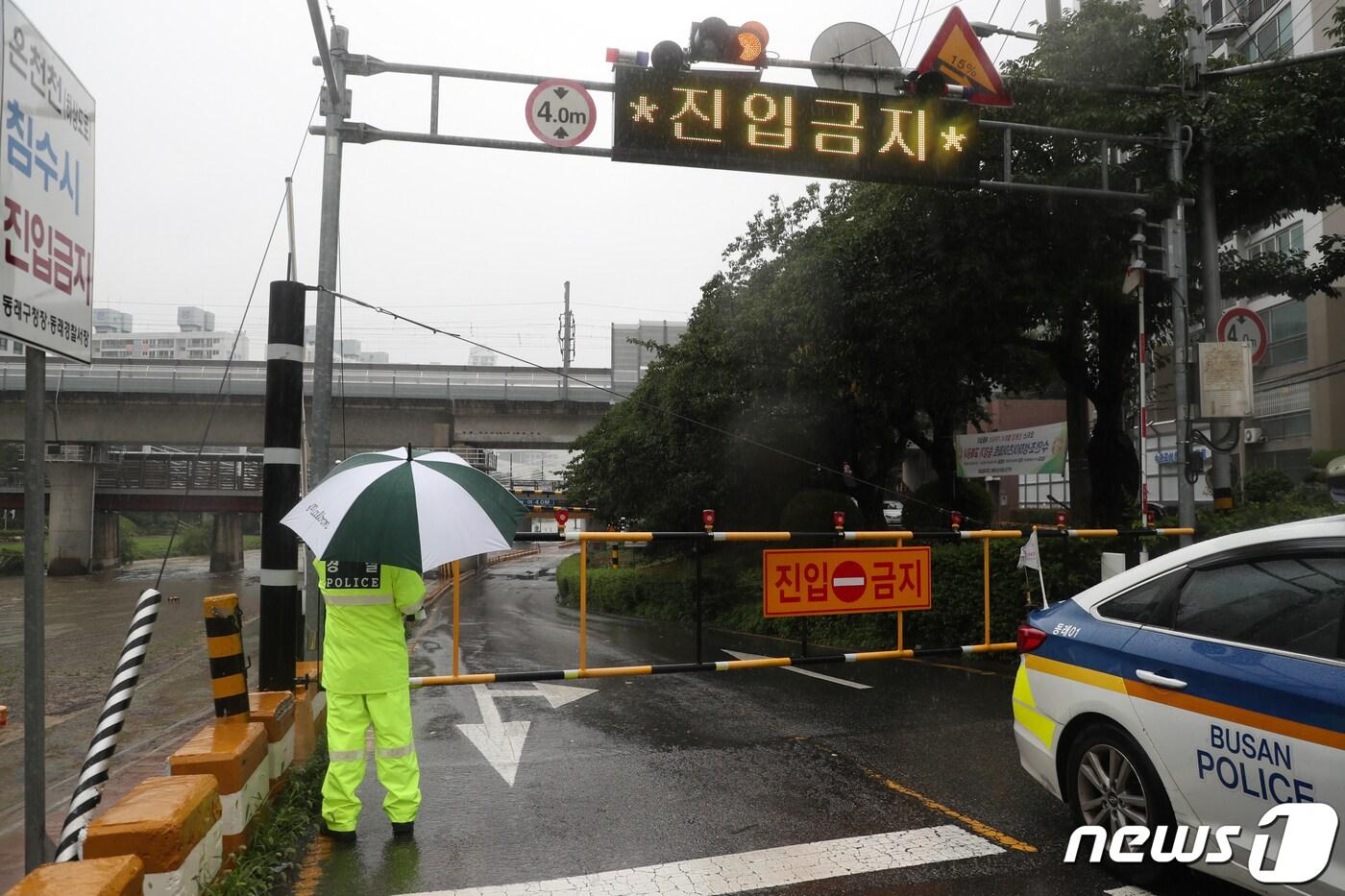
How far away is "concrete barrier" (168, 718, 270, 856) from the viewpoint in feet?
15.4

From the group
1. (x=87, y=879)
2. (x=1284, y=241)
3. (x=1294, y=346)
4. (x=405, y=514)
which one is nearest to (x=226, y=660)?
(x=405, y=514)

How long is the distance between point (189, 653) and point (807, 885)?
1700 cm

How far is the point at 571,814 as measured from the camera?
18.7ft

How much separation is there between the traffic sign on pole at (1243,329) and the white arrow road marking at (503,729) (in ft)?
26.5

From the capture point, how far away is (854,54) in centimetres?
973

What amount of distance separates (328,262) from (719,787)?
5.59m

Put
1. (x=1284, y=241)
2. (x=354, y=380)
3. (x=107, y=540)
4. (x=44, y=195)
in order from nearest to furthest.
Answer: (x=44, y=195) < (x=1284, y=241) < (x=354, y=380) < (x=107, y=540)

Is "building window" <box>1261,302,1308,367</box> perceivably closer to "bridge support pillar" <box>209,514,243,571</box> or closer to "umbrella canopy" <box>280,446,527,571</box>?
"umbrella canopy" <box>280,446,527,571</box>

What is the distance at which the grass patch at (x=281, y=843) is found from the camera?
4553mm

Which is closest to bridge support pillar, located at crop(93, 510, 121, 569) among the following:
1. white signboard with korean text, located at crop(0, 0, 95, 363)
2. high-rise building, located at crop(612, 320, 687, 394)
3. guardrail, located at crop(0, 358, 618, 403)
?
guardrail, located at crop(0, 358, 618, 403)

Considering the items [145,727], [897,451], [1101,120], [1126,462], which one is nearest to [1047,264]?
[1101,120]

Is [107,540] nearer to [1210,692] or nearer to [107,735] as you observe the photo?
[107,735]

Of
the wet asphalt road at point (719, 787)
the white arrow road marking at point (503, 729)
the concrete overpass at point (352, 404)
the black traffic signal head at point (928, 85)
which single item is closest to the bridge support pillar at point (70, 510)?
the concrete overpass at point (352, 404)

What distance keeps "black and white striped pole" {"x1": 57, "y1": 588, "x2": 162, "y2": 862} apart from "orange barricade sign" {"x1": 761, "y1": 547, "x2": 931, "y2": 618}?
471cm
